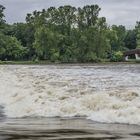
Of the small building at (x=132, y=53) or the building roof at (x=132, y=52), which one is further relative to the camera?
the small building at (x=132, y=53)

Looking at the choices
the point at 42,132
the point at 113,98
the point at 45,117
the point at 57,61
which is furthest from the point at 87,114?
the point at 57,61

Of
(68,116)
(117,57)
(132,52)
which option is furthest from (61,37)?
(68,116)

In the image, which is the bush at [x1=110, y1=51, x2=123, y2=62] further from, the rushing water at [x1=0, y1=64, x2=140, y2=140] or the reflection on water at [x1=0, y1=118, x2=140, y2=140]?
the reflection on water at [x1=0, y1=118, x2=140, y2=140]

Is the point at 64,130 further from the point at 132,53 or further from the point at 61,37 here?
the point at 132,53

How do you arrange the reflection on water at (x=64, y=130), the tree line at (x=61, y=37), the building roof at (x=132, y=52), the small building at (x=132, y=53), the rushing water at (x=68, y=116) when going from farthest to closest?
the small building at (x=132, y=53), the building roof at (x=132, y=52), the tree line at (x=61, y=37), the rushing water at (x=68, y=116), the reflection on water at (x=64, y=130)

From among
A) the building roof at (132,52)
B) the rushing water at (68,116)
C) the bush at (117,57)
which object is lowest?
the bush at (117,57)

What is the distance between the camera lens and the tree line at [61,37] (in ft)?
383

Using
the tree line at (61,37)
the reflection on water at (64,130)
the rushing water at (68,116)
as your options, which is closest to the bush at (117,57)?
the tree line at (61,37)

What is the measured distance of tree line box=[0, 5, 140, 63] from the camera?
11688 centimetres

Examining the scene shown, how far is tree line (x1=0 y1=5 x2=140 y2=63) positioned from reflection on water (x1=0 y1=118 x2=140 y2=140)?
102171mm

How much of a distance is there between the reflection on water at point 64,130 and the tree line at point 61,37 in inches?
4022

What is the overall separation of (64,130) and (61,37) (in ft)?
359

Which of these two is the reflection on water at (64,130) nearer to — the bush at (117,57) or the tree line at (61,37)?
the tree line at (61,37)

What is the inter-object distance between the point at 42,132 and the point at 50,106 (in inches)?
195
